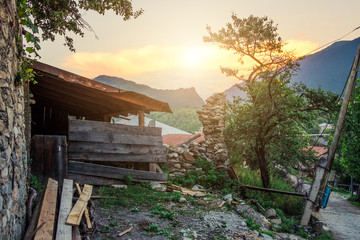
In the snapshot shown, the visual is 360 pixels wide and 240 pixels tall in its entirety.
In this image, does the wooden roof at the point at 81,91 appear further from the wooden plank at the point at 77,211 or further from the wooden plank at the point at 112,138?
the wooden plank at the point at 77,211

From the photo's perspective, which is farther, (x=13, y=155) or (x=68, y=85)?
(x=68, y=85)

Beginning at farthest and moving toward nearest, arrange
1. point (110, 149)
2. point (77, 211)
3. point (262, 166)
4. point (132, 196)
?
1. point (262, 166)
2. point (110, 149)
3. point (132, 196)
4. point (77, 211)

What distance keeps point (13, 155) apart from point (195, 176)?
684cm

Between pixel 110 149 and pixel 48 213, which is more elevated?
pixel 48 213

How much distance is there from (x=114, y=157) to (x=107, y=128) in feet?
2.97

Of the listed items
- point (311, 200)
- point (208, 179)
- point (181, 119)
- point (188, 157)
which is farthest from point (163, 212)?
point (181, 119)

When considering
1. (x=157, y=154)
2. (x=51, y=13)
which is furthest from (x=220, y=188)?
(x=51, y=13)

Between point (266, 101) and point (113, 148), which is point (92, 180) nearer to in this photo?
point (113, 148)

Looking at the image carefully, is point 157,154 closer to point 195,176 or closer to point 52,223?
point 195,176

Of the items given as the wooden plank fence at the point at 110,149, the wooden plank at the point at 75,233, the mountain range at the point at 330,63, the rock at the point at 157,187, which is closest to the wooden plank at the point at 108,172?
the wooden plank fence at the point at 110,149

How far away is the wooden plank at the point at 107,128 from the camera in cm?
645

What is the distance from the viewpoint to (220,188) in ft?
29.3

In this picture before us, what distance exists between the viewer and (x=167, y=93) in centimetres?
10131

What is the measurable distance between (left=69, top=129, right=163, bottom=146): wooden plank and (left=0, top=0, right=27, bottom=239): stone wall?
311 centimetres
